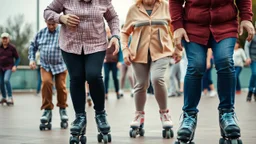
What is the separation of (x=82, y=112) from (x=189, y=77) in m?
1.64

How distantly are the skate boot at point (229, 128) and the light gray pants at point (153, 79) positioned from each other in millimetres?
2175

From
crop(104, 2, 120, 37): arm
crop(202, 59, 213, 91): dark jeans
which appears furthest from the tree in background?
crop(104, 2, 120, 37): arm

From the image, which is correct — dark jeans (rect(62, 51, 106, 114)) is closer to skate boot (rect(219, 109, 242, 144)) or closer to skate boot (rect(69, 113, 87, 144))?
skate boot (rect(69, 113, 87, 144))

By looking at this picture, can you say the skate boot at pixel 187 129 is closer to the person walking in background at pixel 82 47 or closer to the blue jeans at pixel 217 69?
the blue jeans at pixel 217 69

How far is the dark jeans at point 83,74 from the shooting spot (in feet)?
23.7

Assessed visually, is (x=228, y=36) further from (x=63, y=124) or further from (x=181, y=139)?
(x=63, y=124)

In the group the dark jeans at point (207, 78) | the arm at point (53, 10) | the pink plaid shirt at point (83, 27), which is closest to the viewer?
the pink plaid shirt at point (83, 27)

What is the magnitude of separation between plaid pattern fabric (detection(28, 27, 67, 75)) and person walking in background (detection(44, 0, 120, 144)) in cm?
264

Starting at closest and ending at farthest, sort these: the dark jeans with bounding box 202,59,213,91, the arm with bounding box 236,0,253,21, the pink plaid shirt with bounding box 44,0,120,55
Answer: the arm with bounding box 236,0,253,21 → the pink plaid shirt with bounding box 44,0,120,55 → the dark jeans with bounding box 202,59,213,91

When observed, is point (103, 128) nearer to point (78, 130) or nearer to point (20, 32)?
point (78, 130)

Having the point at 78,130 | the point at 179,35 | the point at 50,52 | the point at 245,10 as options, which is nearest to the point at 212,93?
the point at 50,52

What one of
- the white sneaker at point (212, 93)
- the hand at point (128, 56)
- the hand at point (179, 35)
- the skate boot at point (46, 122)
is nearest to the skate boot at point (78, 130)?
the hand at point (128, 56)

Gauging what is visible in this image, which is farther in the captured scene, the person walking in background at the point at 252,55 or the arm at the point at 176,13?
the person walking in background at the point at 252,55

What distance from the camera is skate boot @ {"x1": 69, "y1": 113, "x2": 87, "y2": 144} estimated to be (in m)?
7.17
